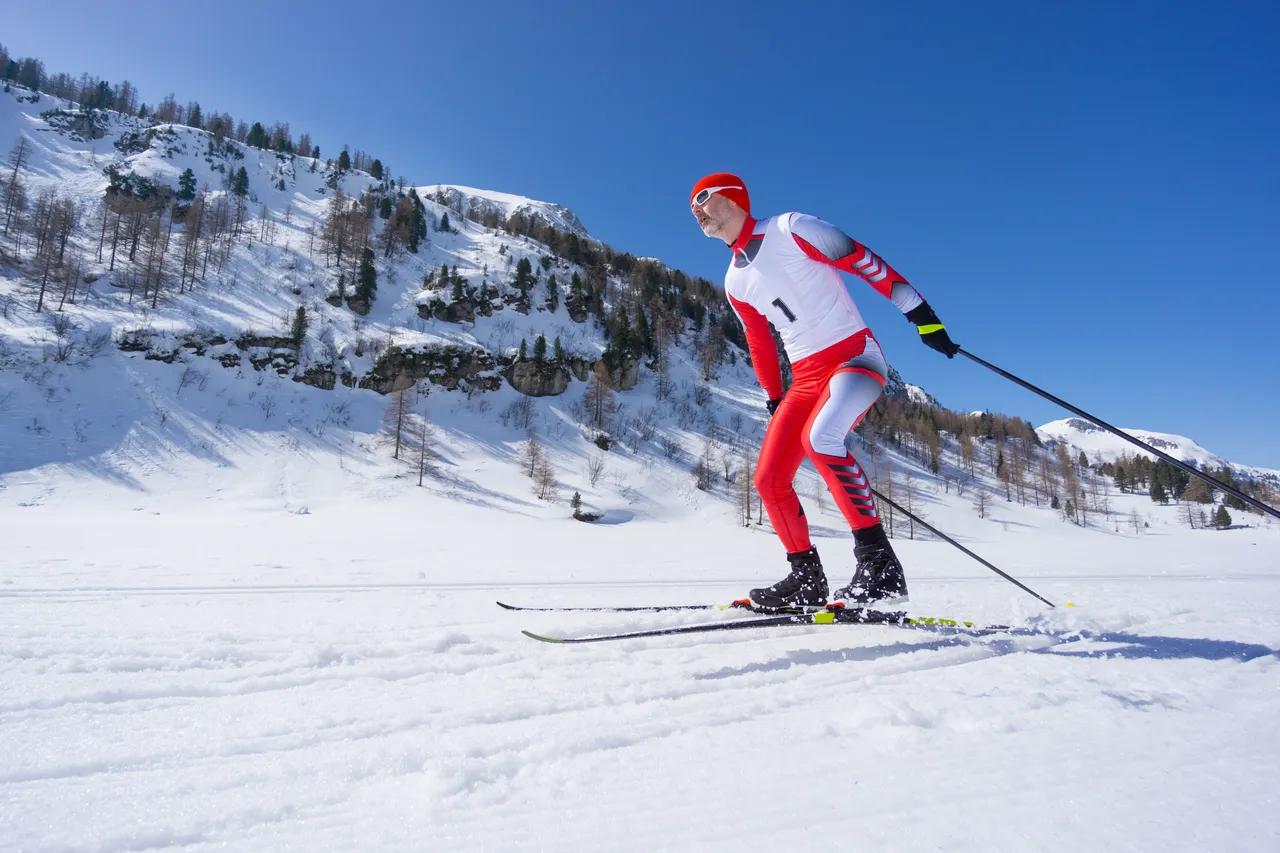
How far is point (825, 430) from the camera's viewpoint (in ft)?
8.25

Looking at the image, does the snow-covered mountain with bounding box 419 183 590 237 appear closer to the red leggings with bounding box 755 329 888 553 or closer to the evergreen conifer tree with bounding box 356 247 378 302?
the evergreen conifer tree with bounding box 356 247 378 302

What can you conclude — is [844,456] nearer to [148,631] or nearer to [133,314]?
[148,631]

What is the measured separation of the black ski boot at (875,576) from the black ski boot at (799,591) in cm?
19

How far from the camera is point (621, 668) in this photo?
6.27 ft

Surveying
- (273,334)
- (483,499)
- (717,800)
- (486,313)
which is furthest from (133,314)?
(717,800)

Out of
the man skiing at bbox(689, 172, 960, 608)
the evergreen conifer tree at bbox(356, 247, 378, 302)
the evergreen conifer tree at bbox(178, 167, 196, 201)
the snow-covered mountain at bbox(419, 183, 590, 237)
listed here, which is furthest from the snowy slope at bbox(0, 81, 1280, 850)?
the snow-covered mountain at bbox(419, 183, 590, 237)

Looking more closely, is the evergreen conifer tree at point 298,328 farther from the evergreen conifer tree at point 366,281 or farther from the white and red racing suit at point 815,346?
the white and red racing suit at point 815,346

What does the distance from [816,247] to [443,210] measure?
75023mm

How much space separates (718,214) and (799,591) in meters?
2.12

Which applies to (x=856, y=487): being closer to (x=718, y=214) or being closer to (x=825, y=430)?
(x=825, y=430)

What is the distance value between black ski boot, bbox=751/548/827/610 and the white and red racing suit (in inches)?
5.1

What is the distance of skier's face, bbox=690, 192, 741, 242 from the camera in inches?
113

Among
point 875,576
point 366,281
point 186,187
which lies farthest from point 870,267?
point 186,187

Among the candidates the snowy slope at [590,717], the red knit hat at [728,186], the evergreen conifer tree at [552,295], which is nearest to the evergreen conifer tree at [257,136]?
the evergreen conifer tree at [552,295]
